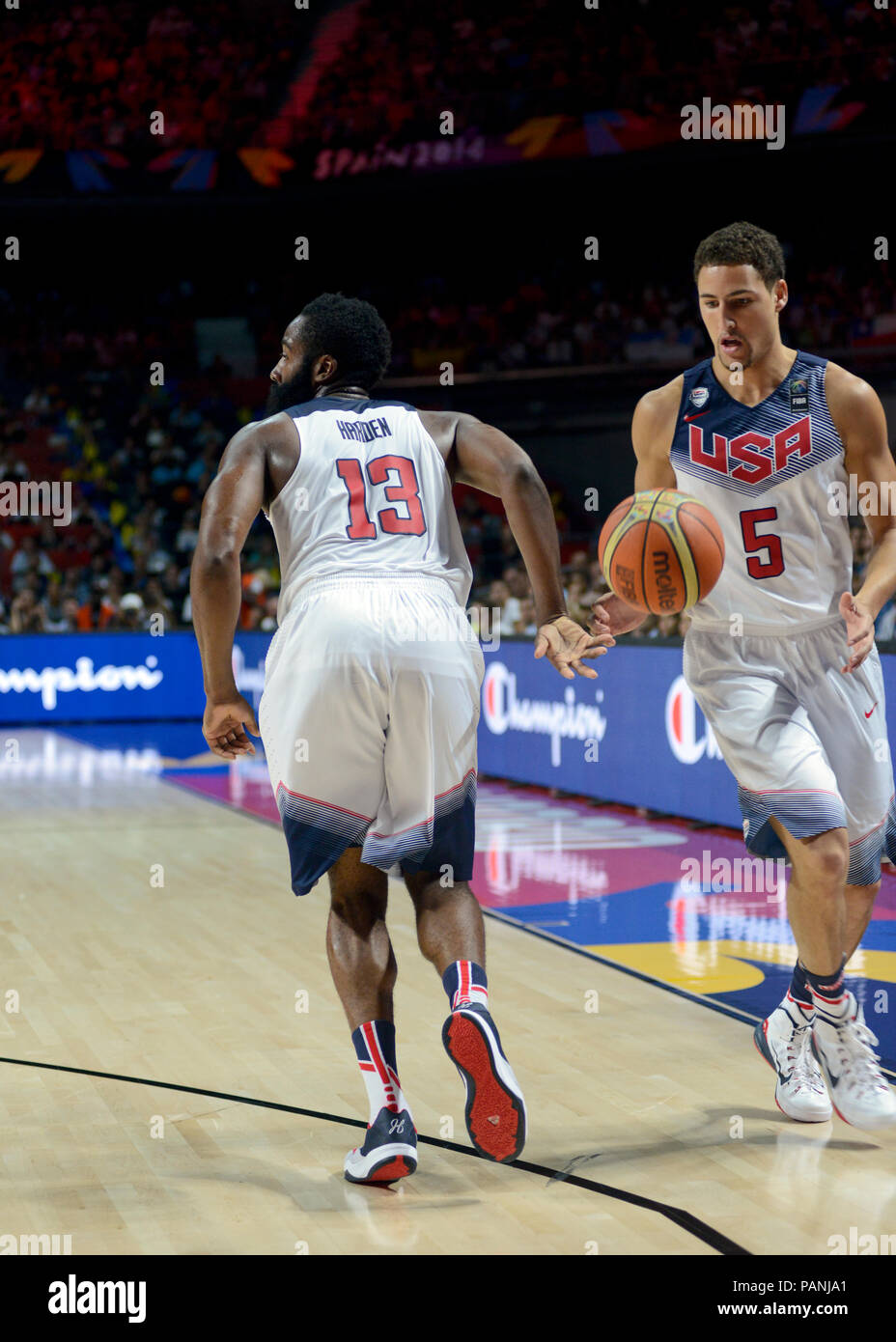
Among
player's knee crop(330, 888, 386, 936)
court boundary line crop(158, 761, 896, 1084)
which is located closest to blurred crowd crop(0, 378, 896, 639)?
court boundary line crop(158, 761, 896, 1084)

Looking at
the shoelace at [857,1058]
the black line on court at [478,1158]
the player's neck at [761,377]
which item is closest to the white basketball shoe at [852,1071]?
the shoelace at [857,1058]

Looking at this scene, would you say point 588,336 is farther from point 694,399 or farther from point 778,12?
point 694,399

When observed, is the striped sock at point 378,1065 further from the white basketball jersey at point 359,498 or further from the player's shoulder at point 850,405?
the player's shoulder at point 850,405

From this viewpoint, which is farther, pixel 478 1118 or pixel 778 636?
pixel 778 636

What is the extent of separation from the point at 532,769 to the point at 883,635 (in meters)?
2.88

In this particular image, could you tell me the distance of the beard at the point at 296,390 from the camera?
3.73m

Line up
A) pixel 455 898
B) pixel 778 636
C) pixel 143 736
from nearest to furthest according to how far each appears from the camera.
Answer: pixel 455 898, pixel 778 636, pixel 143 736

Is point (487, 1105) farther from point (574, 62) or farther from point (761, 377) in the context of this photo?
point (574, 62)

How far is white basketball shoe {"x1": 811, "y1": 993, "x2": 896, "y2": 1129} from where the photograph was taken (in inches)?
148

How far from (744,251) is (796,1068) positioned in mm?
2037

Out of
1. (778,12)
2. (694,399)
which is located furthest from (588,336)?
(694,399)

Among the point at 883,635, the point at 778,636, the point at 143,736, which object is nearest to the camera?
the point at 778,636

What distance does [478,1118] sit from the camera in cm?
317

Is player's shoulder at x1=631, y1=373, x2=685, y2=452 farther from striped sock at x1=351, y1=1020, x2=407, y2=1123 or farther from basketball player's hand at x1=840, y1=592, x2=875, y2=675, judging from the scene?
striped sock at x1=351, y1=1020, x2=407, y2=1123
